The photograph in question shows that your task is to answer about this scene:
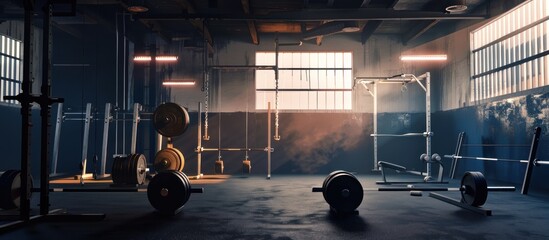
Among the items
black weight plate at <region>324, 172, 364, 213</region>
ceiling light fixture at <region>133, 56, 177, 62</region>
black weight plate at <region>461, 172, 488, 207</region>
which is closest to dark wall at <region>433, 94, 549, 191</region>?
black weight plate at <region>461, 172, 488, 207</region>

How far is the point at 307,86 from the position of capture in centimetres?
1061

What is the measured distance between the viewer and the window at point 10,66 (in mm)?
9484

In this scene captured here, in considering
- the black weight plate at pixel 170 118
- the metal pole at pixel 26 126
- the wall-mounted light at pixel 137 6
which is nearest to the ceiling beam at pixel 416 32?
the black weight plate at pixel 170 118

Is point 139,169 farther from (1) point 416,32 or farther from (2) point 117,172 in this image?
(1) point 416,32

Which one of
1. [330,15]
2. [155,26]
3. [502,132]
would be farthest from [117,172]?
[502,132]

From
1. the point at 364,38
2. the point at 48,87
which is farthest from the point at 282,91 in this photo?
the point at 48,87

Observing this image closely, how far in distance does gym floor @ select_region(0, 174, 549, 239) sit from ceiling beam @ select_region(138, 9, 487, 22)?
3797 mm

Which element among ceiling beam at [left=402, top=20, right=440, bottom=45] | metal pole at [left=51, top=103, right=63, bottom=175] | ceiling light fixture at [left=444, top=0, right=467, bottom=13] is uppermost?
ceiling beam at [left=402, top=20, right=440, bottom=45]

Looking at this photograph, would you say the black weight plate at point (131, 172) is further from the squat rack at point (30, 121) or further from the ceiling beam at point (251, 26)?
the ceiling beam at point (251, 26)

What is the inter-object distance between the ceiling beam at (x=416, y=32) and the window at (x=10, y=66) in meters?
9.26

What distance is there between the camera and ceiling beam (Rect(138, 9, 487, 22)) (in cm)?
813

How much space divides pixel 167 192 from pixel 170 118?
3.79 m

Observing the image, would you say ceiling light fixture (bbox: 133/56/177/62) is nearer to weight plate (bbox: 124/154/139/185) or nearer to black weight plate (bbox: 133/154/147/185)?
black weight plate (bbox: 133/154/147/185)

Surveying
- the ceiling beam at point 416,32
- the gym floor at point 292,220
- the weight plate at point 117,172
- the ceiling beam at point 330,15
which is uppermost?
the ceiling beam at point 416,32
